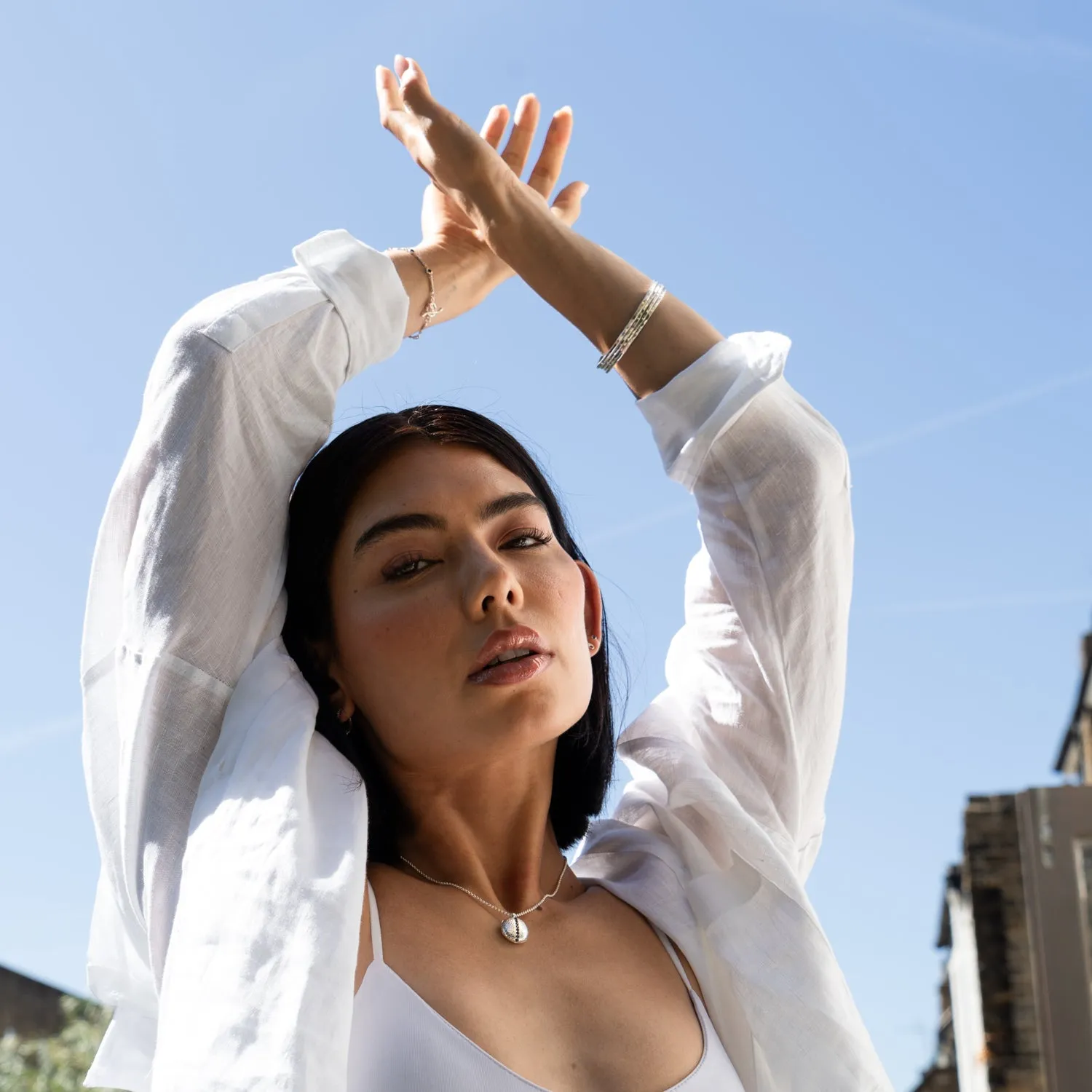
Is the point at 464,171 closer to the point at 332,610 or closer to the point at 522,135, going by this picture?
the point at 522,135

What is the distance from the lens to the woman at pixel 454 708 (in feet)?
5.13


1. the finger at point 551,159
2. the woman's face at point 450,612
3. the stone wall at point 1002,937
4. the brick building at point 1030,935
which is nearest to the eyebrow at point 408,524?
the woman's face at point 450,612

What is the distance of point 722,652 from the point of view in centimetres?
193

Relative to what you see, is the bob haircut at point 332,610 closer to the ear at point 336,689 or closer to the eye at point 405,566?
the ear at point 336,689

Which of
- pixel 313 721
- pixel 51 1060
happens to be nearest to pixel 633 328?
pixel 313 721

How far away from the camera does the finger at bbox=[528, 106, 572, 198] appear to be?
2178 mm

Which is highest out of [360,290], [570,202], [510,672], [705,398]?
[570,202]

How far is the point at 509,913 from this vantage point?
5.82ft

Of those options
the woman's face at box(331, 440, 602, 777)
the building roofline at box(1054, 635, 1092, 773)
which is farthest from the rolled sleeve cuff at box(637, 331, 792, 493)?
the building roofline at box(1054, 635, 1092, 773)

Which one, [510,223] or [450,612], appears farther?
[510,223]

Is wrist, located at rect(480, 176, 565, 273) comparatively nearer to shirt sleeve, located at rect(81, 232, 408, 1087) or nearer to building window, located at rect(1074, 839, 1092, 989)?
shirt sleeve, located at rect(81, 232, 408, 1087)

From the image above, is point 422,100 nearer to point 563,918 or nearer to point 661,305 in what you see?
A: point 661,305

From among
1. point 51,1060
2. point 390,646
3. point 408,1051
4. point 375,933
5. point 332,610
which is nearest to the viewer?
point 408,1051

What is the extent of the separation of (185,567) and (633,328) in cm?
66
